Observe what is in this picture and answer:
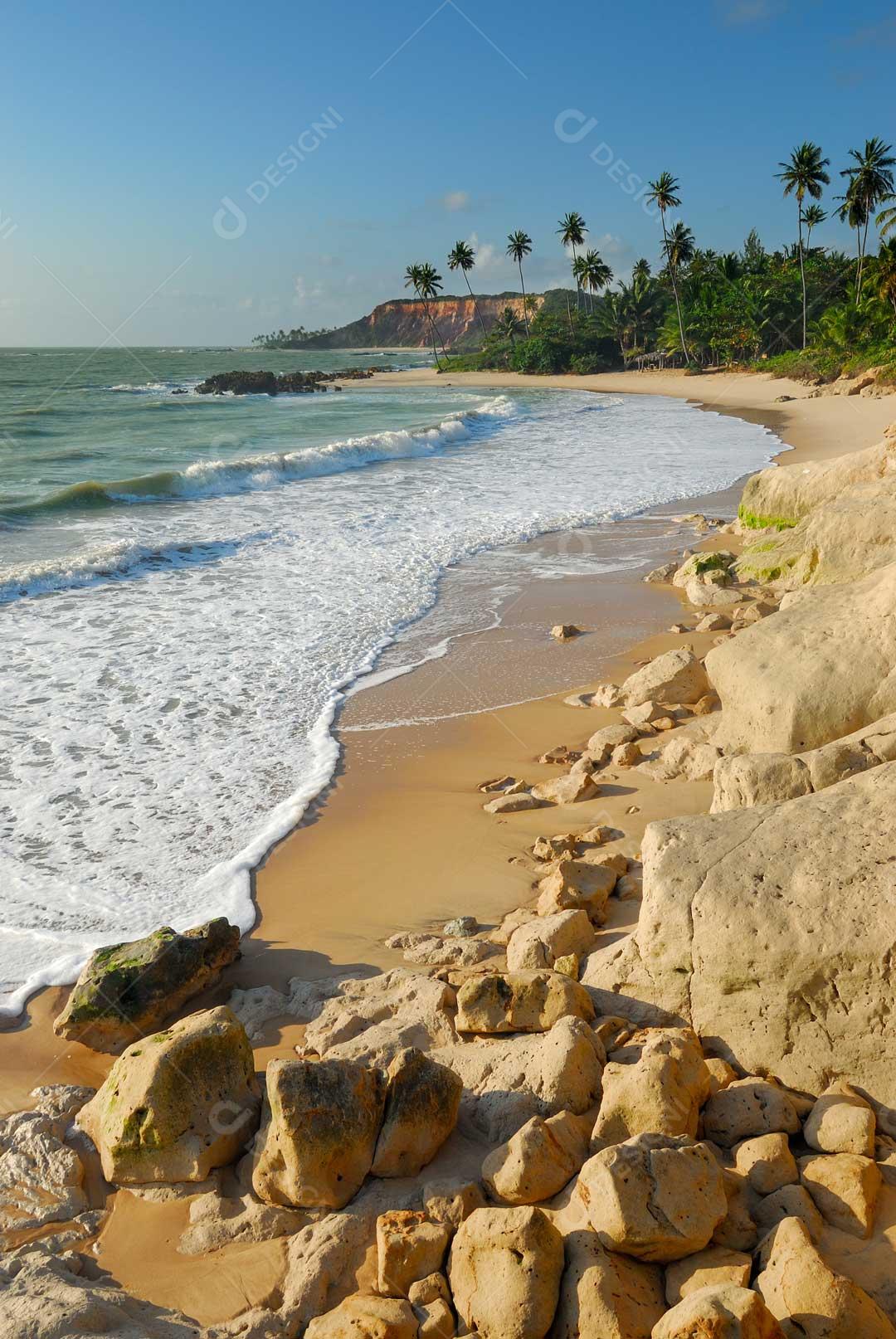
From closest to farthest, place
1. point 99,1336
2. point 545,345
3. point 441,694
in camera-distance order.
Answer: point 99,1336
point 441,694
point 545,345

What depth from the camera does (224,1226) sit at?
3.11m

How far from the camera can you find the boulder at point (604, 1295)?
245 cm

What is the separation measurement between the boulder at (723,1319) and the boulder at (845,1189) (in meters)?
0.46

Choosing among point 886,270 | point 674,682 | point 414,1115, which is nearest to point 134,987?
point 414,1115

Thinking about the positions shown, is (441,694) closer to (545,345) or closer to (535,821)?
(535,821)

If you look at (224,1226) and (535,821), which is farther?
(535,821)

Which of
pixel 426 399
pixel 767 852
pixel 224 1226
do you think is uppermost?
pixel 426 399

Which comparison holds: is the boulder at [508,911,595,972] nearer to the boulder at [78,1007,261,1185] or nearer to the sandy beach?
the sandy beach

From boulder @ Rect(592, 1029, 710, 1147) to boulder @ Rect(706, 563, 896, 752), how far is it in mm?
2332

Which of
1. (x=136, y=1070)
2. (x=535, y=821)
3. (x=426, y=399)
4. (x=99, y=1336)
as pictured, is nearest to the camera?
(x=99, y=1336)

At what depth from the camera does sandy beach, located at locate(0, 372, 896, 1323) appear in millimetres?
3193

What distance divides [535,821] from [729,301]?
58.2 metres

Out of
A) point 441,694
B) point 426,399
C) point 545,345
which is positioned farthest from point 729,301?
point 441,694

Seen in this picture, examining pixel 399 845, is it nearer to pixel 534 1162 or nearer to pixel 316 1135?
pixel 316 1135
